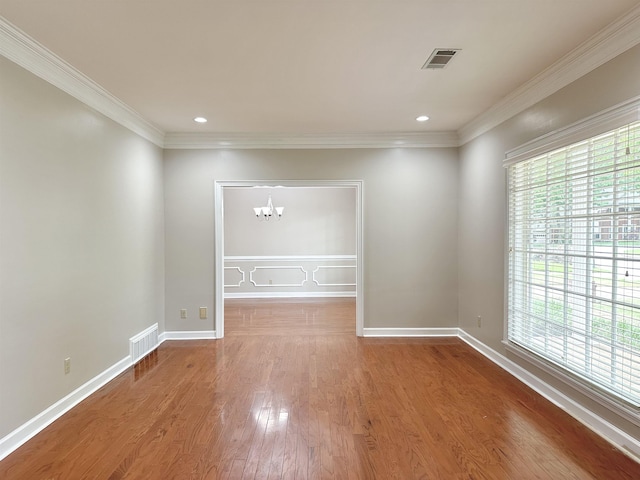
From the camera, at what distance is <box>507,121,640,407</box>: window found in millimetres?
2090

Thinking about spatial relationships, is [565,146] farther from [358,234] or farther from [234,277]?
[234,277]

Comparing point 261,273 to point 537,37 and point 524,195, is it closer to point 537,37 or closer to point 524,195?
point 524,195

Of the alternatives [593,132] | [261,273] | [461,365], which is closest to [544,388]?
[461,365]

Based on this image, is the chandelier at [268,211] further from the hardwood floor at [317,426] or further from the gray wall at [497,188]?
the gray wall at [497,188]

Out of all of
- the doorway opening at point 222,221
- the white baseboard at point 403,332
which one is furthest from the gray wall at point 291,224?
the white baseboard at point 403,332

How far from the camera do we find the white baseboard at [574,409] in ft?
6.76

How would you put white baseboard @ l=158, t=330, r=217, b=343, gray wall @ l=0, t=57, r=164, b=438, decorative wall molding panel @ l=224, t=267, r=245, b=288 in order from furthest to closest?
decorative wall molding panel @ l=224, t=267, r=245, b=288, white baseboard @ l=158, t=330, r=217, b=343, gray wall @ l=0, t=57, r=164, b=438

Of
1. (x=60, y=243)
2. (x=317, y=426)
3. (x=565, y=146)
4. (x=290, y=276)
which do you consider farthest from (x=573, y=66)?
(x=290, y=276)

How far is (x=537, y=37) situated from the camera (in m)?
2.19

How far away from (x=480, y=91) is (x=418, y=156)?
1.38 m

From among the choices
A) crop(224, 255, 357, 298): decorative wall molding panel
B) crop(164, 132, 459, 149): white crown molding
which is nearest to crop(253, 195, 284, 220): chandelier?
crop(224, 255, 357, 298): decorative wall molding panel

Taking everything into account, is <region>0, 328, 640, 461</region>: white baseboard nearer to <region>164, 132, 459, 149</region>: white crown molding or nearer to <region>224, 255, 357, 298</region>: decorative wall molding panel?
<region>164, 132, 459, 149</region>: white crown molding

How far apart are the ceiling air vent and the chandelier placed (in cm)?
466

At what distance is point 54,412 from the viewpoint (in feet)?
8.11
